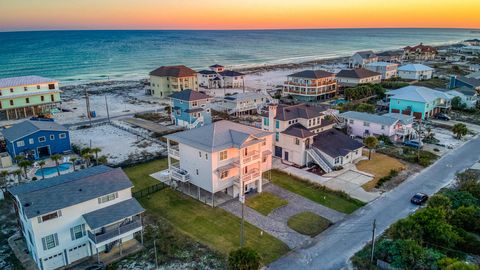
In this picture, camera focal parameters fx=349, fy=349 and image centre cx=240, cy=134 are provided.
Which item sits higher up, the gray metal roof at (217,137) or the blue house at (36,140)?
the gray metal roof at (217,137)

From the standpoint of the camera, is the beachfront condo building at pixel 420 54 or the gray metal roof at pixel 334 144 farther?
the beachfront condo building at pixel 420 54

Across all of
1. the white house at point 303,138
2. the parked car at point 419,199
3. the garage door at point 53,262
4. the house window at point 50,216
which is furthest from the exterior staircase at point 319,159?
the garage door at point 53,262

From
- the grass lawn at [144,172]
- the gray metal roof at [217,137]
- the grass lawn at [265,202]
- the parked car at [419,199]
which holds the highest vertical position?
the gray metal roof at [217,137]

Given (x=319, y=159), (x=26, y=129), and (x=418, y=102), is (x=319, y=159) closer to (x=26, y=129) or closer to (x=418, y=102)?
(x=418, y=102)

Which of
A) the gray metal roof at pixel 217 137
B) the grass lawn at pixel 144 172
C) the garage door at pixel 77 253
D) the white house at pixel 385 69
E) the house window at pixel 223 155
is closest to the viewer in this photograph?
the garage door at pixel 77 253

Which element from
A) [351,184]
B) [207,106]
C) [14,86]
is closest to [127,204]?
[351,184]

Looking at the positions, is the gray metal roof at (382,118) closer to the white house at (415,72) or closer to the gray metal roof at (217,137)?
the gray metal roof at (217,137)
